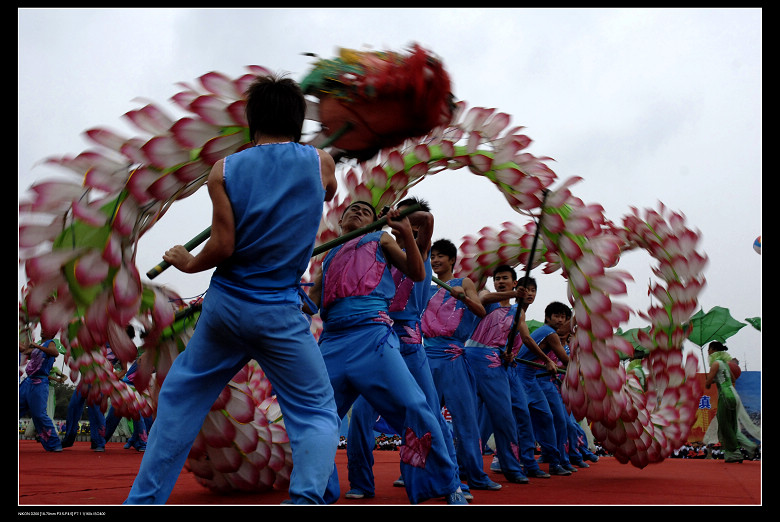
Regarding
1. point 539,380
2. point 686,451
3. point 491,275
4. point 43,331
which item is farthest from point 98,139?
point 686,451

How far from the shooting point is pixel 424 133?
3.38 metres

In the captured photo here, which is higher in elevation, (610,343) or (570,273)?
(570,273)

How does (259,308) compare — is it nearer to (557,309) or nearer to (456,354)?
(456,354)

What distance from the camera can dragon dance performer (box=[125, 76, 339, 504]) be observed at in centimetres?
234

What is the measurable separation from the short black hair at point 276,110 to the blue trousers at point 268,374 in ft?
1.85

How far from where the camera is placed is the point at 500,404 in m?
5.29

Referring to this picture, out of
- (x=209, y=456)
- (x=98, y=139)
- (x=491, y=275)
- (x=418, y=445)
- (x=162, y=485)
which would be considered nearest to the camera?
(x=162, y=485)

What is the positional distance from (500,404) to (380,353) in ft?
7.41

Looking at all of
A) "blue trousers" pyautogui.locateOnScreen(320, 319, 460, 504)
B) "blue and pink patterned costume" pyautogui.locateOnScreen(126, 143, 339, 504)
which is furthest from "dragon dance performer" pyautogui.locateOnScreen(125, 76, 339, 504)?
"blue trousers" pyautogui.locateOnScreen(320, 319, 460, 504)

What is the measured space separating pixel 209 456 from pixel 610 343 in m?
2.37

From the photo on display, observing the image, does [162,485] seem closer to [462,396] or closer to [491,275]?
[462,396]

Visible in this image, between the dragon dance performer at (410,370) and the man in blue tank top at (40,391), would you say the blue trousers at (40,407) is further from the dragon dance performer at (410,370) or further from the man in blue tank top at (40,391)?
the dragon dance performer at (410,370)

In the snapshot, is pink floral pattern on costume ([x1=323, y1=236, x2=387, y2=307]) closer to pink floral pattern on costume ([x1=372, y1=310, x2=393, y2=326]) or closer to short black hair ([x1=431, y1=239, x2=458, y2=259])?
pink floral pattern on costume ([x1=372, y1=310, x2=393, y2=326])

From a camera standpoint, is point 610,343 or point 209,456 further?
point 610,343
